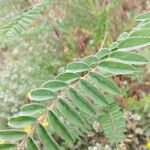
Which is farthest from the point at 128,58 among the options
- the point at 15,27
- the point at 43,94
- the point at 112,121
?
the point at 15,27

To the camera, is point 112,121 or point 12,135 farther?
point 112,121

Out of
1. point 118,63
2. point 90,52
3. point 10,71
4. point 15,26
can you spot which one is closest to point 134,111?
point 90,52

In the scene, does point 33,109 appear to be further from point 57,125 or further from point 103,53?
point 103,53

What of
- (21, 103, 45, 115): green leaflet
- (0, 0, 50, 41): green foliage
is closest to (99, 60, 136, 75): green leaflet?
(21, 103, 45, 115): green leaflet

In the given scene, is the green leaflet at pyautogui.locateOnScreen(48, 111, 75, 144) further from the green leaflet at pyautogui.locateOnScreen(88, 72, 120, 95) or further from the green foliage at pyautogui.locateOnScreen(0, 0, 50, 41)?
the green foliage at pyautogui.locateOnScreen(0, 0, 50, 41)

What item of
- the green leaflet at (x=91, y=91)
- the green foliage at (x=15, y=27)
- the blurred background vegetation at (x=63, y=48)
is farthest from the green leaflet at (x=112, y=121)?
the green leaflet at (x=91, y=91)

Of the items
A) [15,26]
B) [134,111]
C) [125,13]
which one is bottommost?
[134,111]

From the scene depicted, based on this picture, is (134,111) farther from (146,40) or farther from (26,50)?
(146,40)
